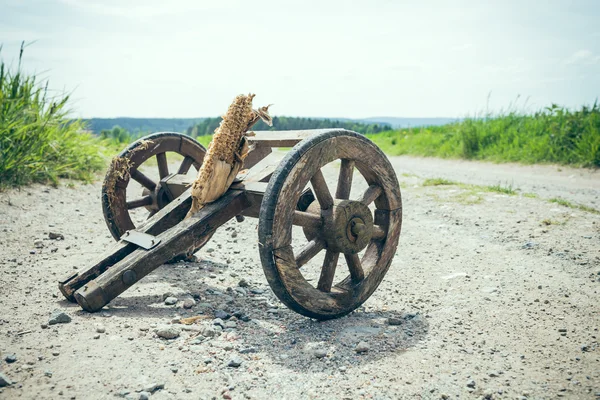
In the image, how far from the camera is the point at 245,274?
13.3ft

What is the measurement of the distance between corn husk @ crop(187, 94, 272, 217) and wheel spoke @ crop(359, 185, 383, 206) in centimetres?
74

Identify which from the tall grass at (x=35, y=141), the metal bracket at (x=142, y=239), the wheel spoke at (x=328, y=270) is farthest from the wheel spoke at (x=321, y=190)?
the tall grass at (x=35, y=141)

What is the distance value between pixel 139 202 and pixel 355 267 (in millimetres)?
1835

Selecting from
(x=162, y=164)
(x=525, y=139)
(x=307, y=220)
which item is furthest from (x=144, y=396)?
(x=525, y=139)

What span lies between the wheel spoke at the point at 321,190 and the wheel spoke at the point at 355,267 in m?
0.36

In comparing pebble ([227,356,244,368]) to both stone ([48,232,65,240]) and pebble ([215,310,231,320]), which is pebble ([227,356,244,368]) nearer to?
pebble ([215,310,231,320])

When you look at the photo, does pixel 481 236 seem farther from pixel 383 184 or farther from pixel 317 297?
pixel 317 297

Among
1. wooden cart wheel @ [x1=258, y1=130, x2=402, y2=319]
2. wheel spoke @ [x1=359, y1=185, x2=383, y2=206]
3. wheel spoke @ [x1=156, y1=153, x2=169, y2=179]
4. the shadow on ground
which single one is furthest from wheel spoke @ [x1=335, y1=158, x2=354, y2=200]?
wheel spoke @ [x1=156, y1=153, x2=169, y2=179]

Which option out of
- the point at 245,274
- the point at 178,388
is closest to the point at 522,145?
the point at 245,274

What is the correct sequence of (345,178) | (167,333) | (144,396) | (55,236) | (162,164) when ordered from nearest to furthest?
(144,396) < (167,333) < (345,178) < (162,164) < (55,236)

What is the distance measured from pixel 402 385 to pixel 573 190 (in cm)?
599

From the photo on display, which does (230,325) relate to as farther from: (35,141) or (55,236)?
(35,141)

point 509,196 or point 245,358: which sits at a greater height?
point 509,196

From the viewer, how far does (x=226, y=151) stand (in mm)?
3111
